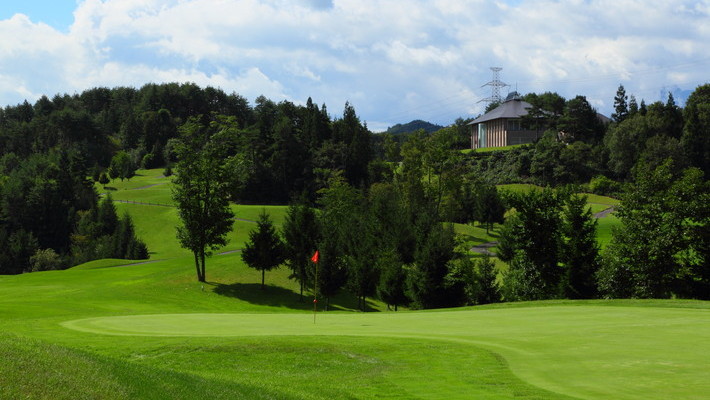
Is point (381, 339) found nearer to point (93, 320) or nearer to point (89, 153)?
point (93, 320)

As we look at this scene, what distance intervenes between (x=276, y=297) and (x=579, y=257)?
28.7 meters

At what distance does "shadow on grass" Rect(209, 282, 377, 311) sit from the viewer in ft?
186

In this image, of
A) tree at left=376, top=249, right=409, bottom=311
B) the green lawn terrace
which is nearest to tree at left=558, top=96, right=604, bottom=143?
tree at left=376, top=249, right=409, bottom=311

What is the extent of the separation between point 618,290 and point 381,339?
27840 millimetres

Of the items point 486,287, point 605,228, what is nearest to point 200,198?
point 486,287

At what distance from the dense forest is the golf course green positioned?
13449 mm

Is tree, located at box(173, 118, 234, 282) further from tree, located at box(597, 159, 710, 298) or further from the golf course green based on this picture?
tree, located at box(597, 159, 710, 298)

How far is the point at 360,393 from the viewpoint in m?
14.9

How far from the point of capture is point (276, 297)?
194ft

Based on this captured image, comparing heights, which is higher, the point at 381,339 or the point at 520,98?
the point at 520,98

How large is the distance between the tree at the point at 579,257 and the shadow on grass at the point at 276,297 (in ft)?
65.1

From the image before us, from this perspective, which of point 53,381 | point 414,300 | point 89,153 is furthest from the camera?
point 89,153

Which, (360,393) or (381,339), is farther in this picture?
(381,339)

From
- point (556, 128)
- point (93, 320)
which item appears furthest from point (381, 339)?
point (556, 128)
